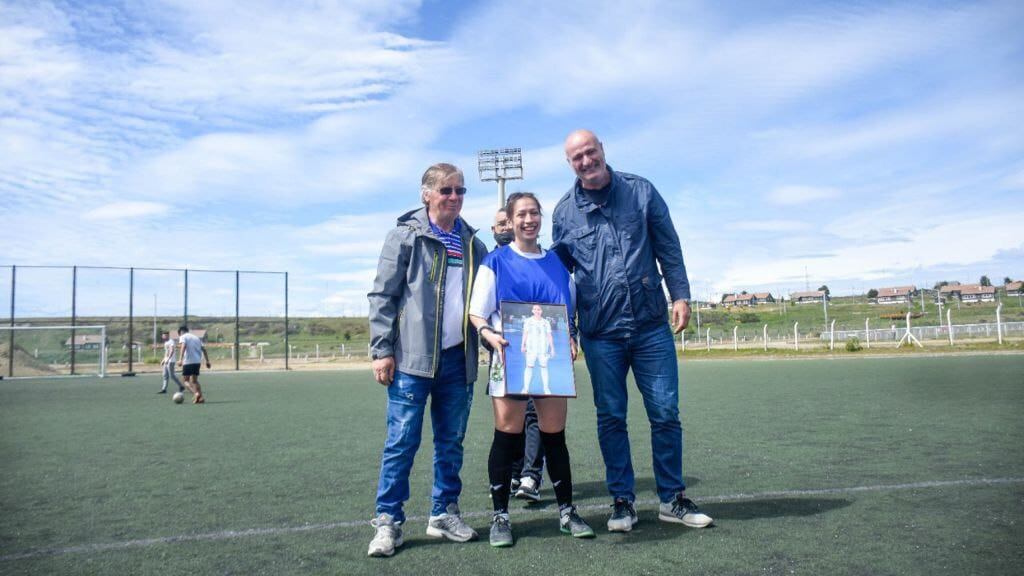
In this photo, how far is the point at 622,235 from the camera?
3629mm

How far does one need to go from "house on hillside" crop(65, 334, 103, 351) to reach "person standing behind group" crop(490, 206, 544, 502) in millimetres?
31499

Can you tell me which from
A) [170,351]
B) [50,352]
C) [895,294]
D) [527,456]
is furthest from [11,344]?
[895,294]

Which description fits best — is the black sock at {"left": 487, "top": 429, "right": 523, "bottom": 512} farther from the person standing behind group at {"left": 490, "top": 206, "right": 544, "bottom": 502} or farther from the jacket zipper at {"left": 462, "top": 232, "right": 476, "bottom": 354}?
the person standing behind group at {"left": 490, "top": 206, "right": 544, "bottom": 502}

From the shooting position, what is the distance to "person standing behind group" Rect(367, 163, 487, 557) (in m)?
3.34

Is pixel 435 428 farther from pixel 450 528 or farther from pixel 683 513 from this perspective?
pixel 683 513

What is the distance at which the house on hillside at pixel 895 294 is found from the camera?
115713 millimetres

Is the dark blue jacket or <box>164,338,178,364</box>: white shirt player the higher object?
the dark blue jacket

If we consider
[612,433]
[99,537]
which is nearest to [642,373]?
[612,433]

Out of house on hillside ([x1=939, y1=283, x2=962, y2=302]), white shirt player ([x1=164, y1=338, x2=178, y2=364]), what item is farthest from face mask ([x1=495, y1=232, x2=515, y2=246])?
house on hillside ([x1=939, y1=283, x2=962, y2=302])

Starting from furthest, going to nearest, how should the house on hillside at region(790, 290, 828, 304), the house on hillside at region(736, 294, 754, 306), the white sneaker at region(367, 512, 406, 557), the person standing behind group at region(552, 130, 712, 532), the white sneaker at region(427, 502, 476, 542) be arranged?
the house on hillside at region(736, 294, 754, 306) → the house on hillside at region(790, 290, 828, 304) → the person standing behind group at region(552, 130, 712, 532) → the white sneaker at region(427, 502, 476, 542) → the white sneaker at region(367, 512, 406, 557)

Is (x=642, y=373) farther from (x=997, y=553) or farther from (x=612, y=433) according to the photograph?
(x=997, y=553)

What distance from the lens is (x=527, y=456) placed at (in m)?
4.52

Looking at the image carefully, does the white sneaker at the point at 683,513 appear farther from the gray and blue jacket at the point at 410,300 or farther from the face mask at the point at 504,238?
the face mask at the point at 504,238

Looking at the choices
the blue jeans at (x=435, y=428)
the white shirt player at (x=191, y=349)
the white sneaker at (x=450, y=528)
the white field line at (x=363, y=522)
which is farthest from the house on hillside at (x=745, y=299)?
the white sneaker at (x=450, y=528)
